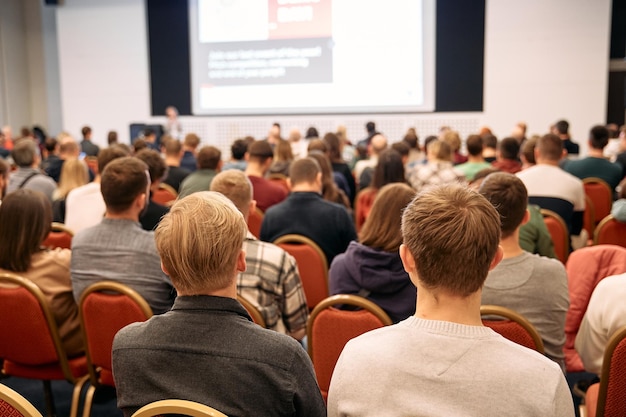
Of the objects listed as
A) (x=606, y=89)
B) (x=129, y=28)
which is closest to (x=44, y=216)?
(x=606, y=89)

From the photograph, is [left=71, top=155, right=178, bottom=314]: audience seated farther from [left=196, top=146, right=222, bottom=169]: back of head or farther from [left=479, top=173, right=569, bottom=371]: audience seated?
[left=196, top=146, right=222, bottom=169]: back of head

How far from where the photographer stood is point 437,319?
139 cm

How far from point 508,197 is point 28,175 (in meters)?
4.40

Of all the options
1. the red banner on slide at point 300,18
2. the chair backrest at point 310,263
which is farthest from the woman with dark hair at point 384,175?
the red banner on slide at point 300,18

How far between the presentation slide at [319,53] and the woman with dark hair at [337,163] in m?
6.11

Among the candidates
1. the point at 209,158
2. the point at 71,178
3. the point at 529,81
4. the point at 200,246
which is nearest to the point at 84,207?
the point at 71,178

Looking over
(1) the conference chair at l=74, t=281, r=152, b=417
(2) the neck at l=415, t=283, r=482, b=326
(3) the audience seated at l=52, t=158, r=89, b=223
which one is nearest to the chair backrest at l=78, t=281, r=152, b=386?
(1) the conference chair at l=74, t=281, r=152, b=417

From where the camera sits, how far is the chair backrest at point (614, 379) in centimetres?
189

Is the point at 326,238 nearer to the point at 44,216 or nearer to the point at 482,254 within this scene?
the point at 44,216

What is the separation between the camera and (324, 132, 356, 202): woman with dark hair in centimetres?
651

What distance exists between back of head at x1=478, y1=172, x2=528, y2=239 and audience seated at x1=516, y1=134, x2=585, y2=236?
2066 mm

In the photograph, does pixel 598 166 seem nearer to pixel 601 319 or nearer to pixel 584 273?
pixel 584 273

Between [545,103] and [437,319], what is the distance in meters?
11.8

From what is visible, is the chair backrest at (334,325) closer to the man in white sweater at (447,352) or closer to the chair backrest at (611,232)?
the man in white sweater at (447,352)
